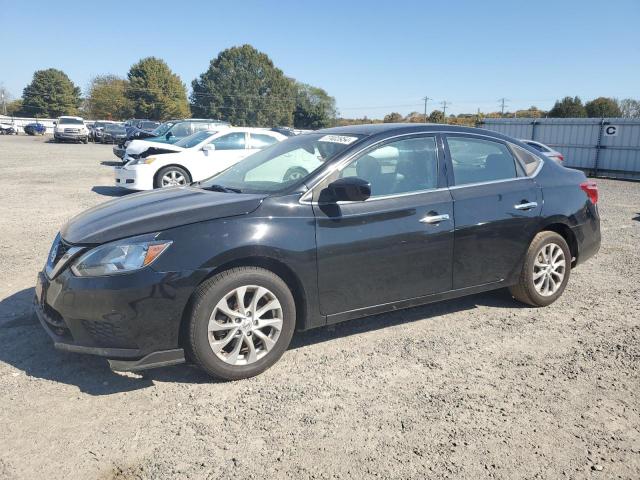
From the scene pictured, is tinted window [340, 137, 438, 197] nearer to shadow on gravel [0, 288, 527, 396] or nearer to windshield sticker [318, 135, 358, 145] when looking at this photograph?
windshield sticker [318, 135, 358, 145]

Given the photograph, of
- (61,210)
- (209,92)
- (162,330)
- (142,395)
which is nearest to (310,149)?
(162,330)

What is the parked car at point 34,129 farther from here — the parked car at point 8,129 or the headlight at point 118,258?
the headlight at point 118,258

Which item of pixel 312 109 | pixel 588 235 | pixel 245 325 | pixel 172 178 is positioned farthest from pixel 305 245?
pixel 312 109

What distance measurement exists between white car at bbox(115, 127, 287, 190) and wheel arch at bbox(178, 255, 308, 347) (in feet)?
25.8

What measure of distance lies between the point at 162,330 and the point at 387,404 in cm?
144

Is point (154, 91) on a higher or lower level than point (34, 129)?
higher

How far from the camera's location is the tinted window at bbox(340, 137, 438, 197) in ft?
13.0

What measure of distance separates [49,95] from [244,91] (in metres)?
31.3

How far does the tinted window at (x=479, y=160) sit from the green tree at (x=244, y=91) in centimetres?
8504

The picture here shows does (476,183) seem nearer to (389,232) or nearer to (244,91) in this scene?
(389,232)

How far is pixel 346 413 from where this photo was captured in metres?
3.07

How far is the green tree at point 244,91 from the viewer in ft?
289

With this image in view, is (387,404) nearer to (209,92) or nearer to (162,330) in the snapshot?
(162,330)

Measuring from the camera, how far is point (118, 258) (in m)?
3.19
